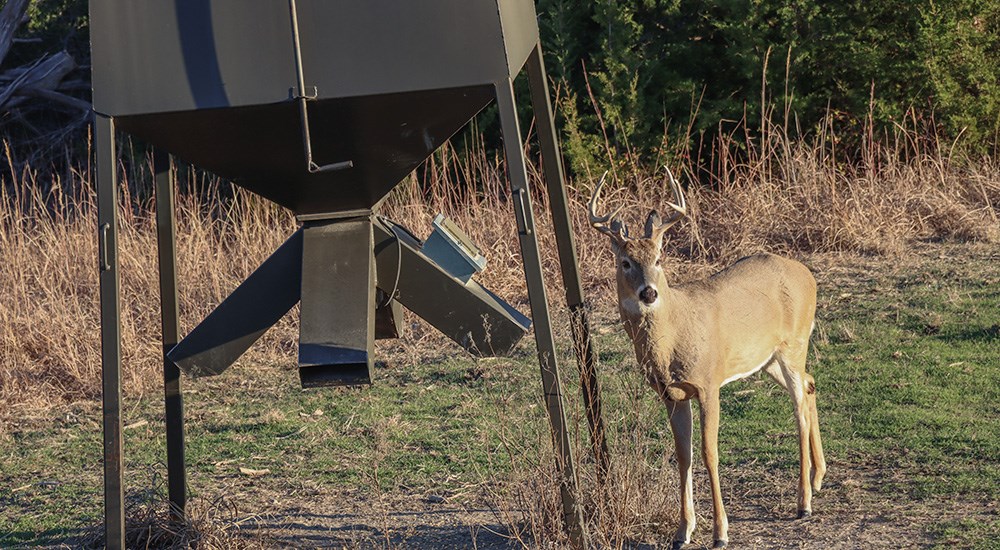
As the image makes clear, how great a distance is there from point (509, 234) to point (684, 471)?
209 inches

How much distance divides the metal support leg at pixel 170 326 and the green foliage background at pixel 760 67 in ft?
22.3

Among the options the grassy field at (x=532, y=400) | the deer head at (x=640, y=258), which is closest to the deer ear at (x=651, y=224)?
the deer head at (x=640, y=258)

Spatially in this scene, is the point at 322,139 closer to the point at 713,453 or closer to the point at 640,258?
the point at 640,258

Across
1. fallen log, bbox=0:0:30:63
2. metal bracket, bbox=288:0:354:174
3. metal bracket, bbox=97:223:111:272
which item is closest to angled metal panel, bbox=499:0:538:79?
metal bracket, bbox=288:0:354:174

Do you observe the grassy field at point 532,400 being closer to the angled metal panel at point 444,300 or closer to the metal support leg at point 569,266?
the metal support leg at point 569,266

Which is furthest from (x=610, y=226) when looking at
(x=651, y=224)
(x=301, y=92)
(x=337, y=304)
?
(x=301, y=92)

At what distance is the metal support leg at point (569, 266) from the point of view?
5023 mm

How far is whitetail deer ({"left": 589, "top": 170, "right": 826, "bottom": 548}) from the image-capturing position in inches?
195

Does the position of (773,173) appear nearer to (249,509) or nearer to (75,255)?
(75,255)

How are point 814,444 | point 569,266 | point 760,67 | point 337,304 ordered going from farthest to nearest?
point 760,67 < point 814,444 < point 569,266 < point 337,304

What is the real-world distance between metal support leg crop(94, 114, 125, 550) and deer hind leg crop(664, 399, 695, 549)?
2177mm

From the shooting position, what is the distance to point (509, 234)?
1024 centimetres

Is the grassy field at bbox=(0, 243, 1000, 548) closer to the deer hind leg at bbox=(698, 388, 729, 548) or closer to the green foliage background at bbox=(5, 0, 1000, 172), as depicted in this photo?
the deer hind leg at bbox=(698, 388, 729, 548)

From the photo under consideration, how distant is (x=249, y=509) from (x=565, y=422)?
2.18 meters
